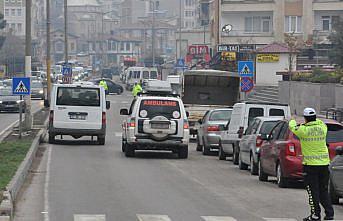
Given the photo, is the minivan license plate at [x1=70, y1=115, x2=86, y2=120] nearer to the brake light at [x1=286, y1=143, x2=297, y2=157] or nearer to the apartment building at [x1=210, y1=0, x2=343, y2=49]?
the brake light at [x1=286, y1=143, x2=297, y2=157]

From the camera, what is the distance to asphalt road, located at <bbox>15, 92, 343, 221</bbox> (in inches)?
626

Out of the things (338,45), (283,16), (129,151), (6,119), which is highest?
(283,16)

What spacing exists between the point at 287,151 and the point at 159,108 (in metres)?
9.08

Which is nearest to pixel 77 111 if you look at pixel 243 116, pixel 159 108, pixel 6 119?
pixel 159 108

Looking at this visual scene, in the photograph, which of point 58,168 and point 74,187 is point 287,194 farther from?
point 58,168

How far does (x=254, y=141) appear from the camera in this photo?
79.5ft

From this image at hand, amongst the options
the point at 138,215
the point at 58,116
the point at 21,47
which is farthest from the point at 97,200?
the point at 21,47

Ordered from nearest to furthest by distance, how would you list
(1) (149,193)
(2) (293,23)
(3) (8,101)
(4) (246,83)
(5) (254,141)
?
(1) (149,193) → (5) (254,141) → (4) (246,83) → (3) (8,101) → (2) (293,23)

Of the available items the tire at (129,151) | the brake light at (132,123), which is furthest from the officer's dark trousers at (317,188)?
the tire at (129,151)

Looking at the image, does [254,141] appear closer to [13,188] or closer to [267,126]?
[267,126]

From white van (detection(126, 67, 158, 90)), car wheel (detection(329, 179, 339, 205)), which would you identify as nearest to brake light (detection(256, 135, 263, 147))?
car wheel (detection(329, 179, 339, 205))

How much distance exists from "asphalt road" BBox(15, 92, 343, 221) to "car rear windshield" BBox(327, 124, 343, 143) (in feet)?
4.15

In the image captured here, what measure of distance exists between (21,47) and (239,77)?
88613mm

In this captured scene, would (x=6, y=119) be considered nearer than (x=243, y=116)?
No
